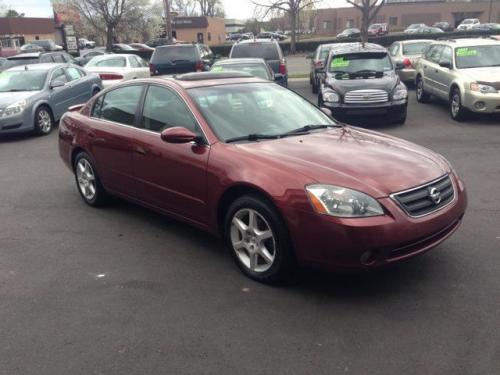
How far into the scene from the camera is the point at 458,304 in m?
3.53

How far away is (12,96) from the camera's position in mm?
10617

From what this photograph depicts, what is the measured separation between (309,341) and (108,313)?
4.74 feet

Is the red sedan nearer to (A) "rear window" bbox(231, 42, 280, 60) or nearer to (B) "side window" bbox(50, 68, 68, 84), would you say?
Answer: (B) "side window" bbox(50, 68, 68, 84)

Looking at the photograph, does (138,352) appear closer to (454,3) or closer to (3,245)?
(3,245)

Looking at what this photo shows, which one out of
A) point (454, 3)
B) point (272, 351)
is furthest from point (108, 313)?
point (454, 3)

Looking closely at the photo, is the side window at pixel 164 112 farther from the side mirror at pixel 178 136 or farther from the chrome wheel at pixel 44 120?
the chrome wheel at pixel 44 120

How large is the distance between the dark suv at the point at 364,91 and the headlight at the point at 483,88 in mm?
1315

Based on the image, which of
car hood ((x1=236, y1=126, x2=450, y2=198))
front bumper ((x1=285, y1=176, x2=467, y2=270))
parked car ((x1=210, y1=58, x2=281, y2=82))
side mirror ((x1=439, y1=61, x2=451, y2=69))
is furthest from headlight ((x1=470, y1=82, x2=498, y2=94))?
front bumper ((x1=285, y1=176, x2=467, y2=270))

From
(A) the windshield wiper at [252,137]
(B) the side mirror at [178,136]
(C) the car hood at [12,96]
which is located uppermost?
(B) the side mirror at [178,136]

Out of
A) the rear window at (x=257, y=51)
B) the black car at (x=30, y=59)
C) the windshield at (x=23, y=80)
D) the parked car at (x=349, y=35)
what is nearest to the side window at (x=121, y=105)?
the windshield at (x=23, y=80)

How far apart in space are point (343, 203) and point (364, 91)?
23.7ft

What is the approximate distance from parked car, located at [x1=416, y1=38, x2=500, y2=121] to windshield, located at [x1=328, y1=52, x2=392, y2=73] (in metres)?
1.36

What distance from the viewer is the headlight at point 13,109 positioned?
10.3 meters

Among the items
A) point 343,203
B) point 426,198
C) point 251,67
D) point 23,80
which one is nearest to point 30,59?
point 23,80
